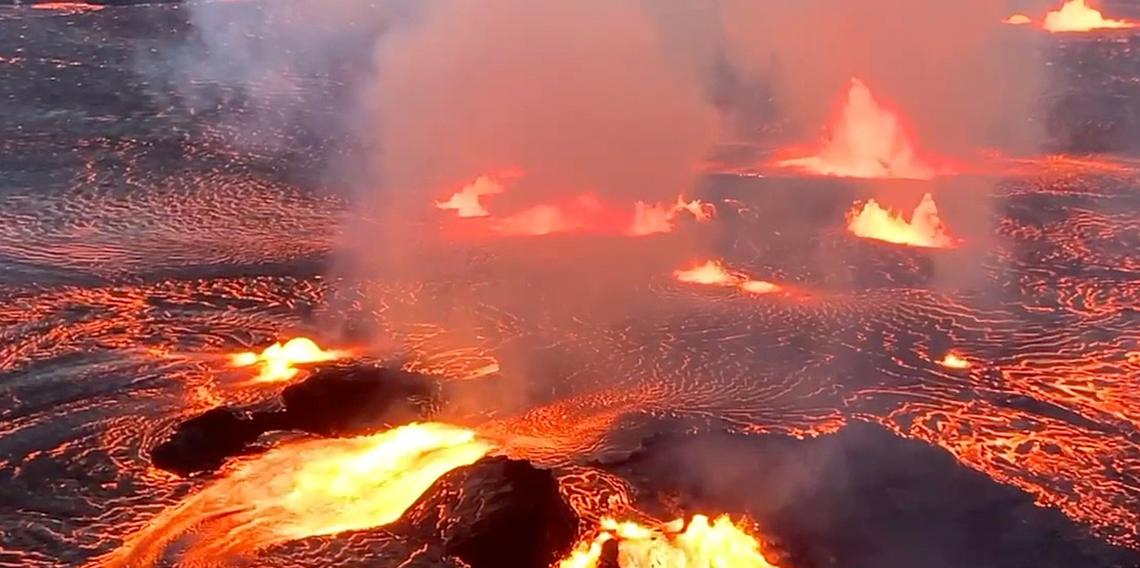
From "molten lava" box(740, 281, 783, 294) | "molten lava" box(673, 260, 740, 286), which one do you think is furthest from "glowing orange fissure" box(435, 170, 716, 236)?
"molten lava" box(740, 281, 783, 294)

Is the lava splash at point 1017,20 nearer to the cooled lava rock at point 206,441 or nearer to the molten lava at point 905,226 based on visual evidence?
the molten lava at point 905,226

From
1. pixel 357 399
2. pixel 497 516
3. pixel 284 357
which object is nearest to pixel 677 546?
pixel 497 516

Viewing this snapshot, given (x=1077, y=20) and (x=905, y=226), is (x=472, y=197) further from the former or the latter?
(x=1077, y=20)

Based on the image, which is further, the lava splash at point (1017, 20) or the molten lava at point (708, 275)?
the lava splash at point (1017, 20)

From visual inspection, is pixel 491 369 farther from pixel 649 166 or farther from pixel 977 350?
pixel 649 166

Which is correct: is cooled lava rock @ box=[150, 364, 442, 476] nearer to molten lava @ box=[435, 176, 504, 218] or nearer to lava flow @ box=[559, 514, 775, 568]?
lava flow @ box=[559, 514, 775, 568]

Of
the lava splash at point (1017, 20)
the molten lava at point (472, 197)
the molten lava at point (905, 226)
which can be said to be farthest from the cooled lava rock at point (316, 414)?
the lava splash at point (1017, 20)
